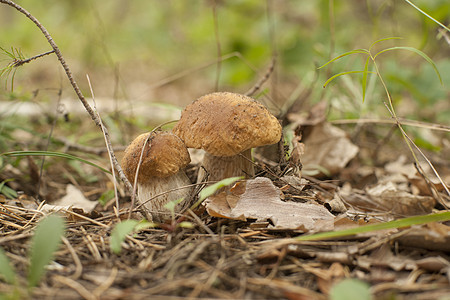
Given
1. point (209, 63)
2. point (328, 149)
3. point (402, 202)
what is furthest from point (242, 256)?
point (209, 63)

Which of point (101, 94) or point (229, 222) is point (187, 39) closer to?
point (101, 94)

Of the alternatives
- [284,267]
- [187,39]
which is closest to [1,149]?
[284,267]

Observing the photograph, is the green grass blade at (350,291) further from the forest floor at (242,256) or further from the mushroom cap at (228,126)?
the mushroom cap at (228,126)

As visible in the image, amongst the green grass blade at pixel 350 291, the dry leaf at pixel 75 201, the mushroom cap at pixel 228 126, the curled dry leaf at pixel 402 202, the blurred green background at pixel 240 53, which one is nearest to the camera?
the green grass blade at pixel 350 291

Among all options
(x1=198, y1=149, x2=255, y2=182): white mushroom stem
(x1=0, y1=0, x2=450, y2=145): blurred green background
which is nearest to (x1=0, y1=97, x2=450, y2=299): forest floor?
(x1=198, y1=149, x2=255, y2=182): white mushroom stem

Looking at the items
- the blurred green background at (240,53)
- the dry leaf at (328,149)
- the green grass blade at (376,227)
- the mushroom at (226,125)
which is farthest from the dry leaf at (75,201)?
the dry leaf at (328,149)

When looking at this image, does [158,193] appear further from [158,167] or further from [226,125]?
[226,125]

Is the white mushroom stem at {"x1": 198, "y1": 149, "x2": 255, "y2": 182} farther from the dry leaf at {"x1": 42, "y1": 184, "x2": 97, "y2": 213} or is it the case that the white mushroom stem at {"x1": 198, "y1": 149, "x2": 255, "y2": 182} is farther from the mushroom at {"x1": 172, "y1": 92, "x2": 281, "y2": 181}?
the dry leaf at {"x1": 42, "y1": 184, "x2": 97, "y2": 213}
